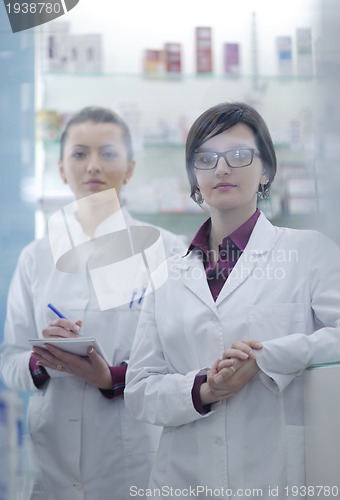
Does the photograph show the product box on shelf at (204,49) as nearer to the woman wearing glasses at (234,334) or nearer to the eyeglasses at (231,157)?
the woman wearing glasses at (234,334)

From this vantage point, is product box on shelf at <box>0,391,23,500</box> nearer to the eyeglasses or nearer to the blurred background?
the blurred background

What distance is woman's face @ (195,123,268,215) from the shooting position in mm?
1808

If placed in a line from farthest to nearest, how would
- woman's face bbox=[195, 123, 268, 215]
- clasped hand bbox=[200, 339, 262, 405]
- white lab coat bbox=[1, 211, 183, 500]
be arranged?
1. white lab coat bbox=[1, 211, 183, 500]
2. woman's face bbox=[195, 123, 268, 215]
3. clasped hand bbox=[200, 339, 262, 405]

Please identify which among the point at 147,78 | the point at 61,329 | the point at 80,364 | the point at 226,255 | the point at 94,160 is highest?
the point at 147,78

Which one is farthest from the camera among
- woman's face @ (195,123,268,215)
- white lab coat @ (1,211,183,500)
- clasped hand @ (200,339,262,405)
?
white lab coat @ (1,211,183,500)

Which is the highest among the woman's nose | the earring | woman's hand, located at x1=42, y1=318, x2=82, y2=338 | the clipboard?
the woman's nose

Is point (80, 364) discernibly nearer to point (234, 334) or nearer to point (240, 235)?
point (234, 334)

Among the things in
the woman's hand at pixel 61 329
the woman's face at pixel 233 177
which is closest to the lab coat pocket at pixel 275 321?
the woman's face at pixel 233 177

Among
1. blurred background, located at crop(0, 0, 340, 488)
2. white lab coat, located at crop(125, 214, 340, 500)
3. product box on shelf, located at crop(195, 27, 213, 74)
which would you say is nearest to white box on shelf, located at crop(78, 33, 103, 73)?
blurred background, located at crop(0, 0, 340, 488)

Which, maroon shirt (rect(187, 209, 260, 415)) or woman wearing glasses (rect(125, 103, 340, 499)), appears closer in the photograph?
woman wearing glasses (rect(125, 103, 340, 499))

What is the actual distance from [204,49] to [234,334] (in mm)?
821

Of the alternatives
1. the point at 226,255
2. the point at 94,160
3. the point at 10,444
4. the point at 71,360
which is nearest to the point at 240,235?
the point at 226,255

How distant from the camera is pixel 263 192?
6.07ft

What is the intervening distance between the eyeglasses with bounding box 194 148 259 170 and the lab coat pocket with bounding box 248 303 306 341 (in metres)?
0.38
